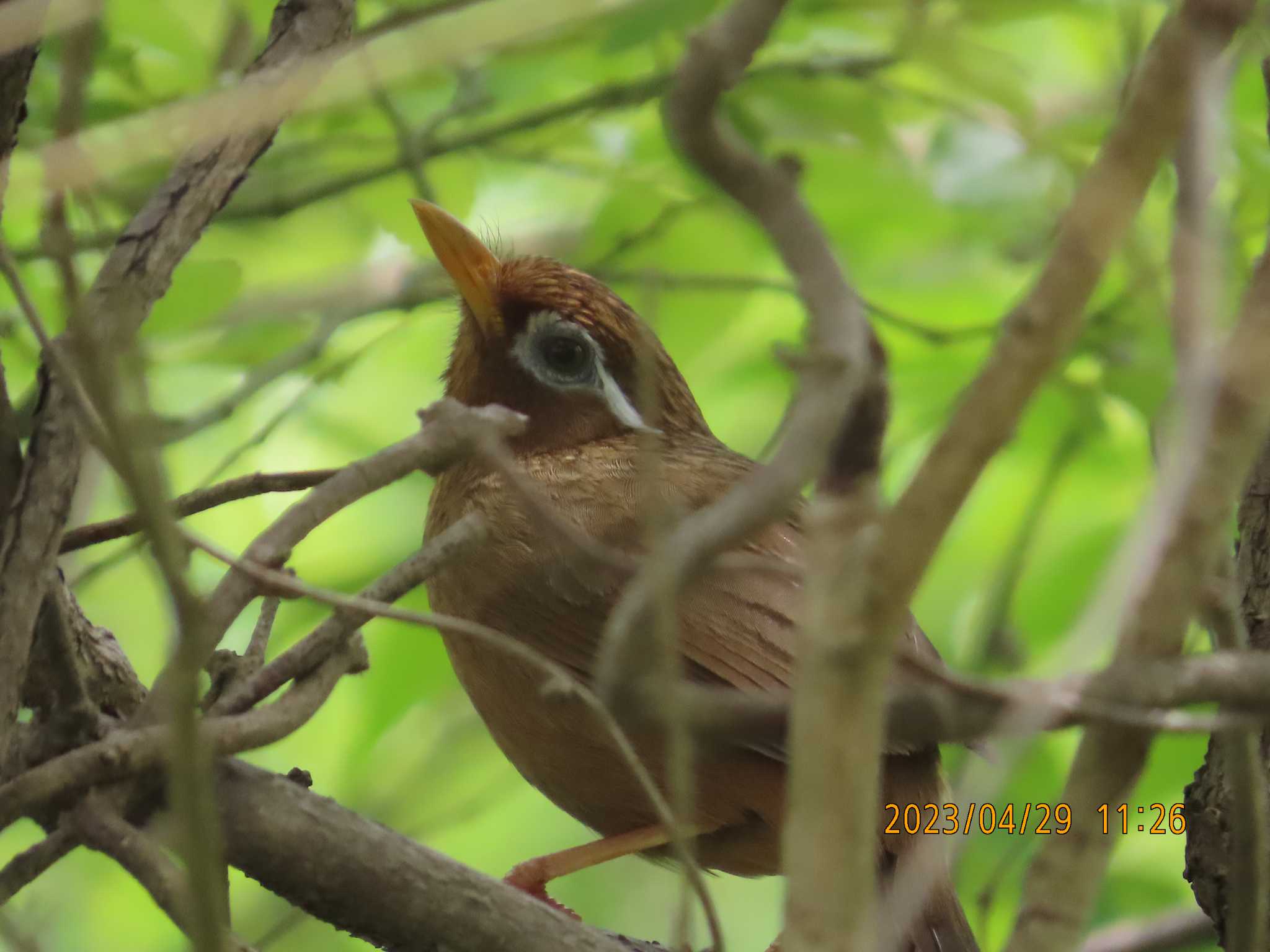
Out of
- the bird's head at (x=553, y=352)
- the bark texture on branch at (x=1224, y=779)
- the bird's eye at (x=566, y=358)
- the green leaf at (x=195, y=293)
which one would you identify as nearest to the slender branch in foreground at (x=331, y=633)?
the green leaf at (x=195, y=293)

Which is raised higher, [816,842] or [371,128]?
[371,128]

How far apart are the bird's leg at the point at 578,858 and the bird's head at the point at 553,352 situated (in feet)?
3.61

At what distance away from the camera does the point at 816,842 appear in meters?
1.31

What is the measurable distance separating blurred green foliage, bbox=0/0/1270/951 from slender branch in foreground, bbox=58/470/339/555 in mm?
564

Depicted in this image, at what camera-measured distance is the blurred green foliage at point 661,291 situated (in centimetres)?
338

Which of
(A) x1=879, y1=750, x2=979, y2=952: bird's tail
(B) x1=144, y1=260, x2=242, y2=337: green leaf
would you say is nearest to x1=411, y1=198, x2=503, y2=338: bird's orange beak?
(B) x1=144, y1=260, x2=242, y2=337: green leaf

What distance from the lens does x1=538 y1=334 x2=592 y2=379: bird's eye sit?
4023 millimetres

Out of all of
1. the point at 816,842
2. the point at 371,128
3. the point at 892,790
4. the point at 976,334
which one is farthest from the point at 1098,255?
the point at 371,128

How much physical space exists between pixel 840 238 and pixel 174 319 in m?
1.79

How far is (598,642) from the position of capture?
3184 mm

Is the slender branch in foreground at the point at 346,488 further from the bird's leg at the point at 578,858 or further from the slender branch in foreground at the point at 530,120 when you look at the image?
the slender branch in foreground at the point at 530,120

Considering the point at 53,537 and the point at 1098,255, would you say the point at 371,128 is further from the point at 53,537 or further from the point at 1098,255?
the point at 1098,255

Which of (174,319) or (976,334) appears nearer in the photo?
(174,319)
